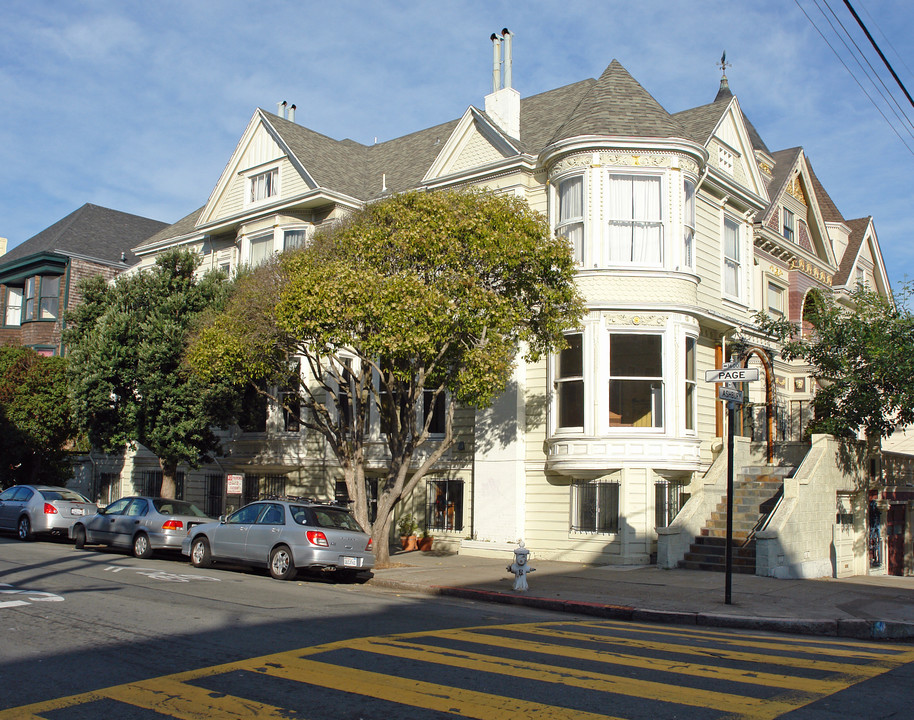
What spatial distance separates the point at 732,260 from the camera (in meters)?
23.8

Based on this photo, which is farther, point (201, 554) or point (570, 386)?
point (570, 386)

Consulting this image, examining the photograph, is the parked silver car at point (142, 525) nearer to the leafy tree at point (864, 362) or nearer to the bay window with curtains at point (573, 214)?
the bay window with curtains at point (573, 214)

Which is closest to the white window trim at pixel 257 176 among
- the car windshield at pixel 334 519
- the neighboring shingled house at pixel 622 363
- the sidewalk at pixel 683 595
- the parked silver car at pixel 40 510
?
the neighboring shingled house at pixel 622 363

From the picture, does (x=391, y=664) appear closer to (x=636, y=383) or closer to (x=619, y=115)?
(x=636, y=383)

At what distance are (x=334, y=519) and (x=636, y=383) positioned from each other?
803 cm

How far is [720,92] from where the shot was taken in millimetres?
33094

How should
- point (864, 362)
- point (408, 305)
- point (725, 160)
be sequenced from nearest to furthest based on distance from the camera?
point (408, 305)
point (864, 362)
point (725, 160)

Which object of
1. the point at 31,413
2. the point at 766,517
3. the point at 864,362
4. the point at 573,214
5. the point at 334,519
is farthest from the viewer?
the point at 31,413

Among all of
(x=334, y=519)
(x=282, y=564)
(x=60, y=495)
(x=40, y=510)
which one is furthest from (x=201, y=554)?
(x=60, y=495)

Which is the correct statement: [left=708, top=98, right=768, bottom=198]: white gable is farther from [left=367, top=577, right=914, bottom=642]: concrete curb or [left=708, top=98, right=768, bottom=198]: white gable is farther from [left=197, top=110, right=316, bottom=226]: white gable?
[left=367, top=577, right=914, bottom=642]: concrete curb

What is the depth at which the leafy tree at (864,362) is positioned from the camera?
1836cm

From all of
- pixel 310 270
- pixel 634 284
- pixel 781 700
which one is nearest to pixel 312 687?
pixel 781 700

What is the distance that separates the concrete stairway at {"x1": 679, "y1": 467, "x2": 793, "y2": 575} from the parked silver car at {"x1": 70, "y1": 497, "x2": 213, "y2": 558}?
35.5 feet

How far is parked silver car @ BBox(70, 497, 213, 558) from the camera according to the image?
60.9 ft
